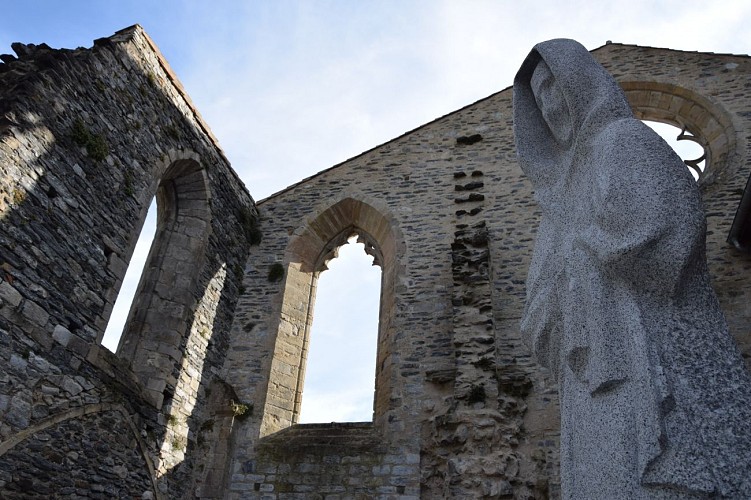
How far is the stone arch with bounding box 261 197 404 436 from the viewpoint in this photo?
7.37 meters

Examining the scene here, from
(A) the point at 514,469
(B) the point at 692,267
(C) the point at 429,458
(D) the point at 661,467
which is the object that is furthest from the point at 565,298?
(C) the point at 429,458

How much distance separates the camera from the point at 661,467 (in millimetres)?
1587

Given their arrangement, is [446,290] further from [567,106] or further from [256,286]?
[567,106]

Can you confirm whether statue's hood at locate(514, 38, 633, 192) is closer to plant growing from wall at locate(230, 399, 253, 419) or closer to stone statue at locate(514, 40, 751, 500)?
stone statue at locate(514, 40, 751, 500)

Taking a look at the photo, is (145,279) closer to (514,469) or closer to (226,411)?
(226,411)

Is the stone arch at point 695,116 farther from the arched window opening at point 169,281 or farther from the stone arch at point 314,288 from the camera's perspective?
the arched window opening at point 169,281

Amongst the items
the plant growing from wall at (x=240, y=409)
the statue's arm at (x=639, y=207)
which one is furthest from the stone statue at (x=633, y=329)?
the plant growing from wall at (x=240, y=409)

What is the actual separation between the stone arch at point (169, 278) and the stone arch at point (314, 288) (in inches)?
50.2

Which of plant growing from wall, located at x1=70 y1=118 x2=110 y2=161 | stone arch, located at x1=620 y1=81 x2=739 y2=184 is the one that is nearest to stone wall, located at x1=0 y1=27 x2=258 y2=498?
plant growing from wall, located at x1=70 y1=118 x2=110 y2=161

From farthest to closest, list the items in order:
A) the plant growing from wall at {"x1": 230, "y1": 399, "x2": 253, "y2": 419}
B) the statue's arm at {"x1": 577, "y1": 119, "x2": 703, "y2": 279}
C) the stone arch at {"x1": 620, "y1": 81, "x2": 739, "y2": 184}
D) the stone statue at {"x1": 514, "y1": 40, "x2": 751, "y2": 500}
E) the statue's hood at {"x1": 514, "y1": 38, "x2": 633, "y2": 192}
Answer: the stone arch at {"x1": 620, "y1": 81, "x2": 739, "y2": 184} → the plant growing from wall at {"x1": 230, "y1": 399, "x2": 253, "y2": 419} → the statue's hood at {"x1": 514, "y1": 38, "x2": 633, "y2": 192} → the statue's arm at {"x1": 577, "y1": 119, "x2": 703, "y2": 279} → the stone statue at {"x1": 514, "y1": 40, "x2": 751, "y2": 500}

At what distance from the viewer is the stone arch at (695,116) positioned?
841cm

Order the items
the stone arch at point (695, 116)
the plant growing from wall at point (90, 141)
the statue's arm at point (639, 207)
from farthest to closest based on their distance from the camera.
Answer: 1. the stone arch at point (695, 116)
2. the plant growing from wall at point (90, 141)
3. the statue's arm at point (639, 207)

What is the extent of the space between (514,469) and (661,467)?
459cm

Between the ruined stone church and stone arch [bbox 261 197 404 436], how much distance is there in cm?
3
